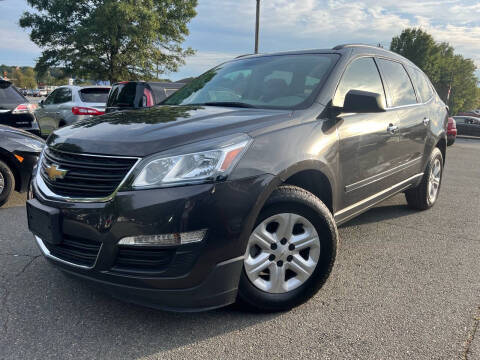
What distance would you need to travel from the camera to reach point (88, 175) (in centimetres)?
212

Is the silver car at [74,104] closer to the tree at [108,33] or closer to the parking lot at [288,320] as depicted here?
the parking lot at [288,320]

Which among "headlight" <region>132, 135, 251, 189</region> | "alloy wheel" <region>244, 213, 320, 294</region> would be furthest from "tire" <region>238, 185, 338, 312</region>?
"headlight" <region>132, 135, 251, 189</region>

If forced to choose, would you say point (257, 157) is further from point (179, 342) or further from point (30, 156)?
point (30, 156)

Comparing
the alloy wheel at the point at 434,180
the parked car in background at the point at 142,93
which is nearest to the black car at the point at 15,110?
the parked car in background at the point at 142,93

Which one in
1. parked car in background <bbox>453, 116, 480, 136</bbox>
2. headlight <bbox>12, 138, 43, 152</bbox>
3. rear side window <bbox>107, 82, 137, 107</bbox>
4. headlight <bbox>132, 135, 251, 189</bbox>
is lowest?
parked car in background <bbox>453, 116, 480, 136</bbox>

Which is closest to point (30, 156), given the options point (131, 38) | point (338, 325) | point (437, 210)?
point (338, 325)

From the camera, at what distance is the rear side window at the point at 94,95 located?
933 cm

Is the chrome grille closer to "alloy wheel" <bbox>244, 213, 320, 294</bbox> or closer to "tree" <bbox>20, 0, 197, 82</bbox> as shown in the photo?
"alloy wheel" <bbox>244, 213, 320, 294</bbox>

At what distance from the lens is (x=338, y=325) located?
2.33 m

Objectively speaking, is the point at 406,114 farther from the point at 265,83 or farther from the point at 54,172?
the point at 54,172

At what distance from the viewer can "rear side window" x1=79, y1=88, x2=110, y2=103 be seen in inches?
367

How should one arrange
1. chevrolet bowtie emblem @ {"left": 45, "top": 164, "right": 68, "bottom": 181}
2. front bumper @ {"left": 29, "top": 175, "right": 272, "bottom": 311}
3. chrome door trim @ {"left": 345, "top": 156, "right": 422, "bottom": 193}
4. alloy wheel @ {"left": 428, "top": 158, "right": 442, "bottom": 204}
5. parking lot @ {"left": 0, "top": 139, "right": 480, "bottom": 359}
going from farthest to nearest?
1. alloy wheel @ {"left": 428, "top": 158, "right": 442, "bottom": 204}
2. chrome door trim @ {"left": 345, "top": 156, "right": 422, "bottom": 193}
3. chevrolet bowtie emblem @ {"left": 45, "top": 164, "right": 68, "bottom": 181}
4. parking lot @ {"left": 0, "top": 139, "right": 480, "bottom": 359}
5. front bumper @ {"left": 29, "top": 175, "right": 272, "bottom": 311}

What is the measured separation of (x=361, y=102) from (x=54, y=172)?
2038 millimetres

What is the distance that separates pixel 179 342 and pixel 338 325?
93 centimetres
